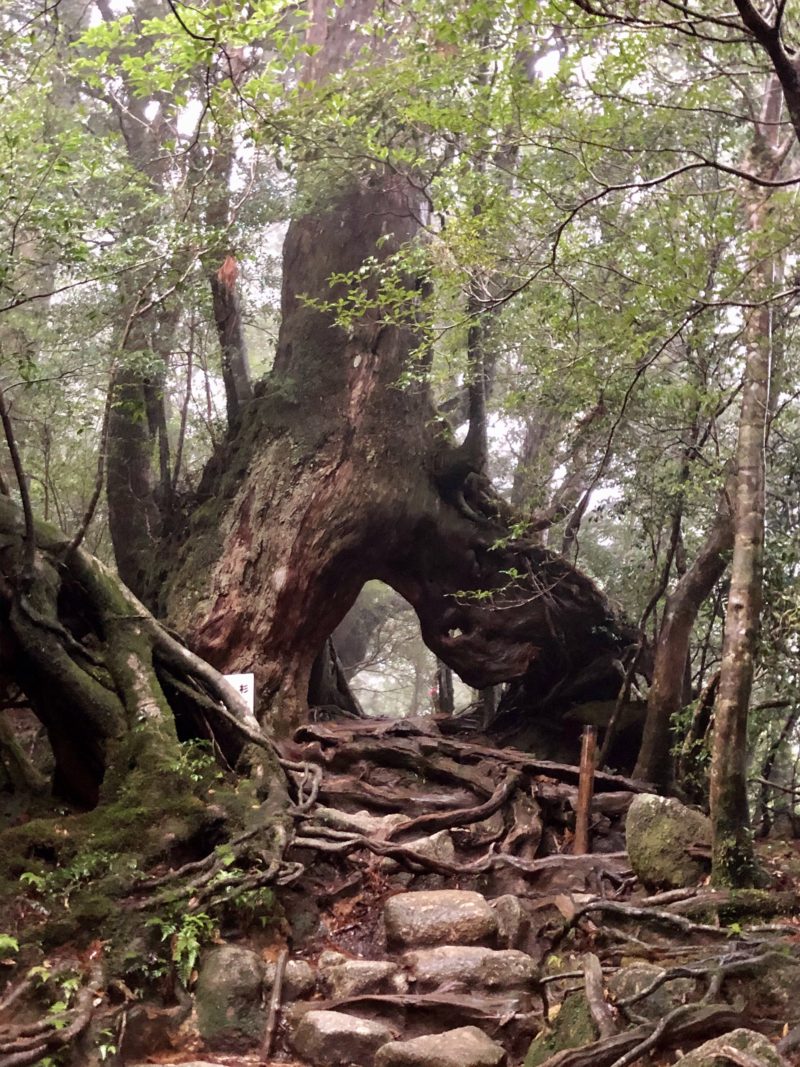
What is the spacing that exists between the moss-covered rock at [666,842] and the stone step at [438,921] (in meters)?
1.30

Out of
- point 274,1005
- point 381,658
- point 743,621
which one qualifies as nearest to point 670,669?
point 743,621

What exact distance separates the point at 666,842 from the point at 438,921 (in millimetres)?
1798

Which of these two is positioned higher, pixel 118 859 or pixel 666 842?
pixel 666 842

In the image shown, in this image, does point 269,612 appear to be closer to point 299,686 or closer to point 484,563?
point 299,686

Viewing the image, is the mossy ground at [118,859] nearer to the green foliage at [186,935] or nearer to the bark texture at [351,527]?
the green foliage at [186,935]

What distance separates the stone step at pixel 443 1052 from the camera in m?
3.59

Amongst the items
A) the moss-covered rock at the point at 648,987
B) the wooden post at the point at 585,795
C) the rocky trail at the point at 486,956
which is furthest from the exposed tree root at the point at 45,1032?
the wooden post at the point at 585,795

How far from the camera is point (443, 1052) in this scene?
3.63 m

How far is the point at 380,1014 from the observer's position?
4.25 meters

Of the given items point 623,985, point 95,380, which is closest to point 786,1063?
point 623,985

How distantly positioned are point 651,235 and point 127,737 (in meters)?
5.66

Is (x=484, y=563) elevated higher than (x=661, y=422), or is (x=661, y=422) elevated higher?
(x=661, y=422)

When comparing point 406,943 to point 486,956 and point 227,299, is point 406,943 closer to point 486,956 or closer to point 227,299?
point 486,956

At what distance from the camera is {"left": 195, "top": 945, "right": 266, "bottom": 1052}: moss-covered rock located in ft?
13.3
